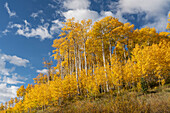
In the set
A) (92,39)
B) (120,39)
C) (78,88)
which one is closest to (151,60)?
(120,39)

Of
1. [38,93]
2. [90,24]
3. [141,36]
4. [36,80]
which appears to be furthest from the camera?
[36,80]

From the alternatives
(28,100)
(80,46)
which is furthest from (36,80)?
(80,46)

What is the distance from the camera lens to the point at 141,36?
28562 mm

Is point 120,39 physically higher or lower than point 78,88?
higher

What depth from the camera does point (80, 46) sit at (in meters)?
22.7

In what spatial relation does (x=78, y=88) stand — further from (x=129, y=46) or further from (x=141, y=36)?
(x=141, y=36)

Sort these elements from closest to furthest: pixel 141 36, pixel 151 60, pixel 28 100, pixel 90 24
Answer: pixel 151 60
pixel 90 24
pixel 28 100
pixel 141 36

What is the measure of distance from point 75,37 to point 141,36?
56.4 feet

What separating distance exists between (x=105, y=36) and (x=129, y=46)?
1099 centimetres

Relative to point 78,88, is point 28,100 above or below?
below

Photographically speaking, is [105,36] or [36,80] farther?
[36,80]

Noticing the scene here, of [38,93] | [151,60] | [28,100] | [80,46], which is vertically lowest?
[28,100]

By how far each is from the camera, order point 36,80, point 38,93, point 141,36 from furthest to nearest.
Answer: point 36,80 → point 141,36 → point 38,93

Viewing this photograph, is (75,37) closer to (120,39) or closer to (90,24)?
(90,24)
